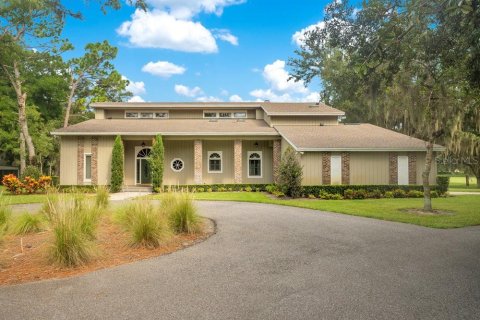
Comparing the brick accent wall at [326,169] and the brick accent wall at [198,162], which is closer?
the brick accent wall at [326,169]

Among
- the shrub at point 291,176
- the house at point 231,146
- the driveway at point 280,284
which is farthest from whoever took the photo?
the house at point 231,146

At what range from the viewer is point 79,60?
33.0 metres

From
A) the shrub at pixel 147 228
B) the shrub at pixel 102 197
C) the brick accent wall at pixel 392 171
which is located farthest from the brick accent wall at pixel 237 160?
the shrub at pixel 147 228

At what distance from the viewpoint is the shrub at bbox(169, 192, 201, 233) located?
790 centimetres

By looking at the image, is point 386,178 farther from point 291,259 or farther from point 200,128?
point 291,259

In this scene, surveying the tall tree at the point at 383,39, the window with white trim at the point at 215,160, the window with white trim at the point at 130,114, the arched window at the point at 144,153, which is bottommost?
the window with white trim at the point at 215,160

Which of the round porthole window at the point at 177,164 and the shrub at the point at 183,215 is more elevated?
the round porthole window at the point at 177,164

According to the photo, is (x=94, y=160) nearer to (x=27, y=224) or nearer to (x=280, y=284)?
(x=27, y=224)

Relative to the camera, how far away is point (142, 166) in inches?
869

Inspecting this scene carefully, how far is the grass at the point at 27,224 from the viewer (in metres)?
7.59

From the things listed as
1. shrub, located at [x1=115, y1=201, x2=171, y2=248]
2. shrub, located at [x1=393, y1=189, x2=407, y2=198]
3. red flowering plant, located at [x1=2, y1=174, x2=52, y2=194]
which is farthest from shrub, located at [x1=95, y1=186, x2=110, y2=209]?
shrub, located at [x1=393, y1=189, x2=407, y2=198]

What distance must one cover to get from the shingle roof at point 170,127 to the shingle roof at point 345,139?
6.30 feet

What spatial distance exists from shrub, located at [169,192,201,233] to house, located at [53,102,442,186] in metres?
10.6

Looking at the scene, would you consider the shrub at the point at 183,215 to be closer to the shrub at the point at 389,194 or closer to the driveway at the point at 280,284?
the driveway at the point at 280,284
